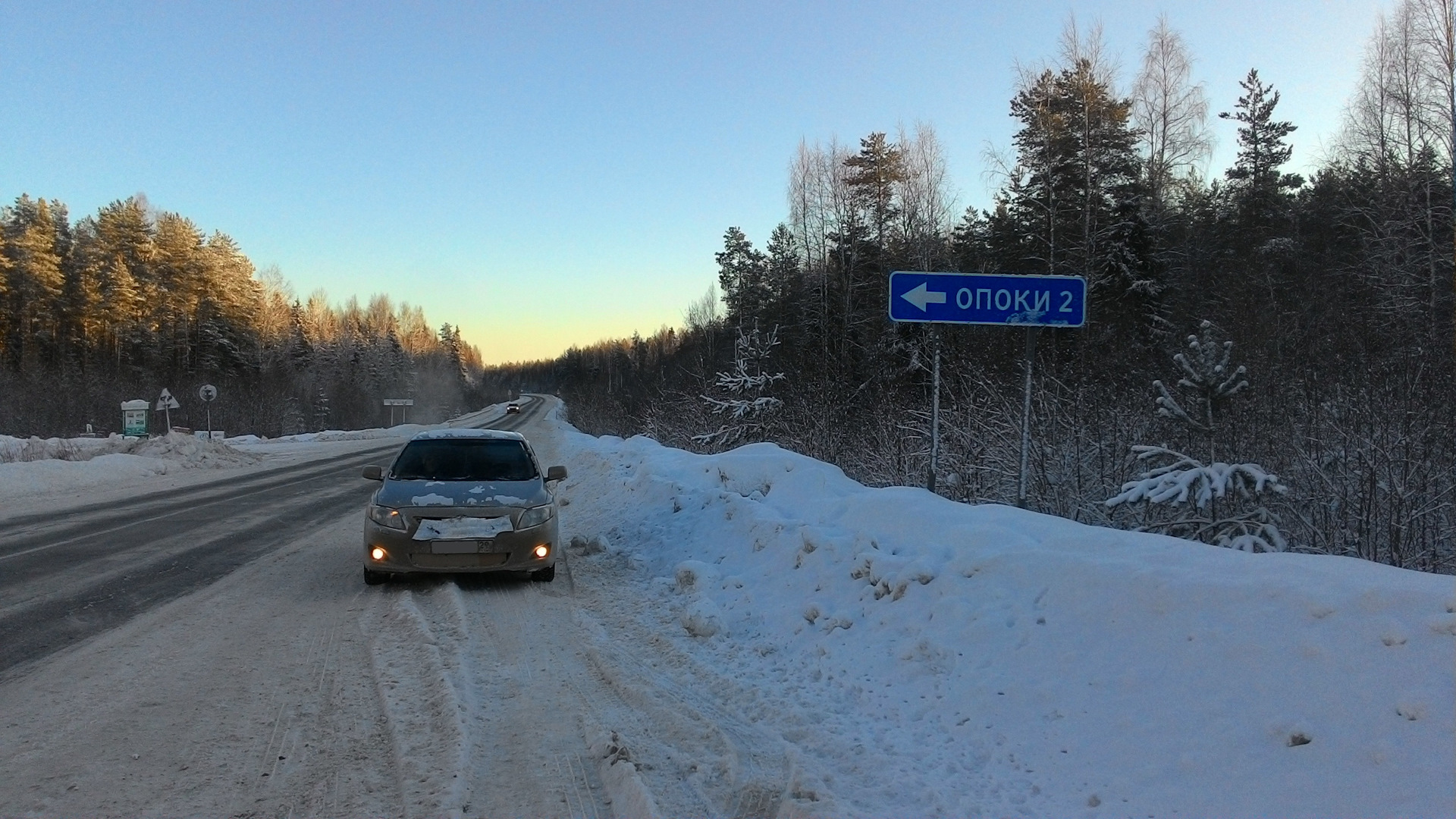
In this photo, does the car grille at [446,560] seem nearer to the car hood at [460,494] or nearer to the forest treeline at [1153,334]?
the car hood at [460,494]

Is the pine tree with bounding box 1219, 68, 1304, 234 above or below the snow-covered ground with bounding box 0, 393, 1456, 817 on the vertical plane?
above

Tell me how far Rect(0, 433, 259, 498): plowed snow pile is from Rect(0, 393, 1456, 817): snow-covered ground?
47.4 ft

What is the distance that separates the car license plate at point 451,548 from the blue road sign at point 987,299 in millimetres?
4607

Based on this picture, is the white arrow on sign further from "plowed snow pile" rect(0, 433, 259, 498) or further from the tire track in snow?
"plowed snow pile" rect(0, 433, 259, 498)

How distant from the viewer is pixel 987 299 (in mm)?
7270

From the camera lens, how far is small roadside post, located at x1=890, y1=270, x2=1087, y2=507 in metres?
7.16

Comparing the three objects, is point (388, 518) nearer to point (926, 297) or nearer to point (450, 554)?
point (450, 554)

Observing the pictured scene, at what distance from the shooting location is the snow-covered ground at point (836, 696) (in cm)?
326

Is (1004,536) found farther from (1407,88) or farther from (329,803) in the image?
(1407,88)

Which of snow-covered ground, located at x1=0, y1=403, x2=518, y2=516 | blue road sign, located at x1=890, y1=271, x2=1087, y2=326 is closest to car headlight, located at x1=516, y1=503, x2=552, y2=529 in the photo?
blue road sign, located at x1=890, y1=271, x2=1087, y2=326

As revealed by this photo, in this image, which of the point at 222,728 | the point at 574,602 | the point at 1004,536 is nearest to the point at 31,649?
the point at 222,728

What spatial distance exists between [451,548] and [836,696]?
14.1 feet

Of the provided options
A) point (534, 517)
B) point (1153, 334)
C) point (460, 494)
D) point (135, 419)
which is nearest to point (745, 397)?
point (1153, 334)

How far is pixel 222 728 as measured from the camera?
13.9 feet
